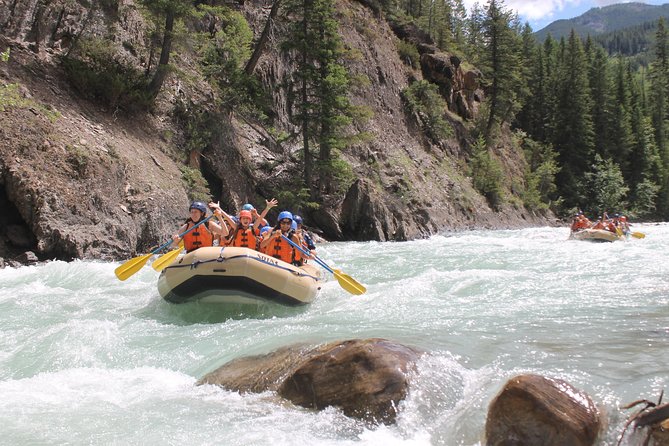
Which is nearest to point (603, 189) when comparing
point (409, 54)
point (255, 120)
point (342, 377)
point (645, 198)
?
point (645, 198)

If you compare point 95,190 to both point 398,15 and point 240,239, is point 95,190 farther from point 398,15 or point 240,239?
point 398,15

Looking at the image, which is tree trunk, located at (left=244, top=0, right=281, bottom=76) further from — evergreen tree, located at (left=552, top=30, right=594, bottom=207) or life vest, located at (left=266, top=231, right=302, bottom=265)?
evergreen tree, located at (left=552, top=30, right=594, bottom=207)

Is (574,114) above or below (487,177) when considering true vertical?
above

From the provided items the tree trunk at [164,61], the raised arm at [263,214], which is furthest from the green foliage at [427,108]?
the raised arm at [263,214]

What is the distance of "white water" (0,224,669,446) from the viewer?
11.6 ft

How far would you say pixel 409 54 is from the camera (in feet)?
104

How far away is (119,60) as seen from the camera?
48.0 feet

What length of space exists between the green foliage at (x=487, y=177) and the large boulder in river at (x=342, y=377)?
2594cm

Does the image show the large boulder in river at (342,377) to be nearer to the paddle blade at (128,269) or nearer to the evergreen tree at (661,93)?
the paddle blade at (128,269)

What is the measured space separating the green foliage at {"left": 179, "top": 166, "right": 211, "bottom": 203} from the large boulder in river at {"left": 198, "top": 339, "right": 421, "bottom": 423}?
32.1 feet

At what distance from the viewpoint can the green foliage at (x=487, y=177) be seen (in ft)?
95.5

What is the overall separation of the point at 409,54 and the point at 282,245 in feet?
86.0

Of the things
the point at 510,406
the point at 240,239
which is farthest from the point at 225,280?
the point at 510,406

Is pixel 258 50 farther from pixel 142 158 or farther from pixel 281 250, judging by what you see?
pixel 281 250
